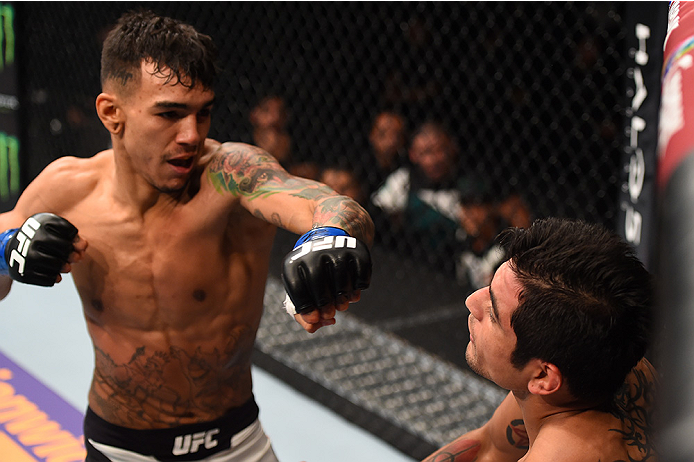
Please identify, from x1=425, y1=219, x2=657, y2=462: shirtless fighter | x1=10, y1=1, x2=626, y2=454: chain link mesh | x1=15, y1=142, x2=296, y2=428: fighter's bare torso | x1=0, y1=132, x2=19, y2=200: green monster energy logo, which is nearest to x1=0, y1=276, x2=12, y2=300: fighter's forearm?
x1=15, y1=142, x2=296, y2=428: fighter's bare torso

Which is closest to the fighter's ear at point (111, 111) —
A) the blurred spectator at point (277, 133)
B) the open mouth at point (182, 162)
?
the open mouth at point (182, 162)

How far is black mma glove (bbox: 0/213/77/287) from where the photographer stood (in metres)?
1.25

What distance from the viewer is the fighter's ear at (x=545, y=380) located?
0.94 meters

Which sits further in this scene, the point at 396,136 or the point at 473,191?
the point at 396,136

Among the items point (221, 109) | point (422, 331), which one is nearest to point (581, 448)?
point (422, 331)

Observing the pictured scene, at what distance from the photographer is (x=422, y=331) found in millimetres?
2928

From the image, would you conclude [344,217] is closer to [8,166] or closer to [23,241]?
[23,241]

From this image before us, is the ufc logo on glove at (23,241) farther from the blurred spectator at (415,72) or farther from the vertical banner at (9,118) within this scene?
the vertical banner at (9,118)

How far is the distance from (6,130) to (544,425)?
411 cm

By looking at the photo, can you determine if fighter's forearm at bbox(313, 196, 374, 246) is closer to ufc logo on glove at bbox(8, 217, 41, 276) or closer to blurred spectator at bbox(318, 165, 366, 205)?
ufc logo on glove at bbox(8, 217, 41, 276)

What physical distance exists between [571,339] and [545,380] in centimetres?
8

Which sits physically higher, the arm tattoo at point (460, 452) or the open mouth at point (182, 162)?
the open mouth at point (182, 162)

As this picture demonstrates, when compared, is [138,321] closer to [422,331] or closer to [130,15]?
[130,15]

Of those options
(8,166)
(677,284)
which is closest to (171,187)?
(677,284)
